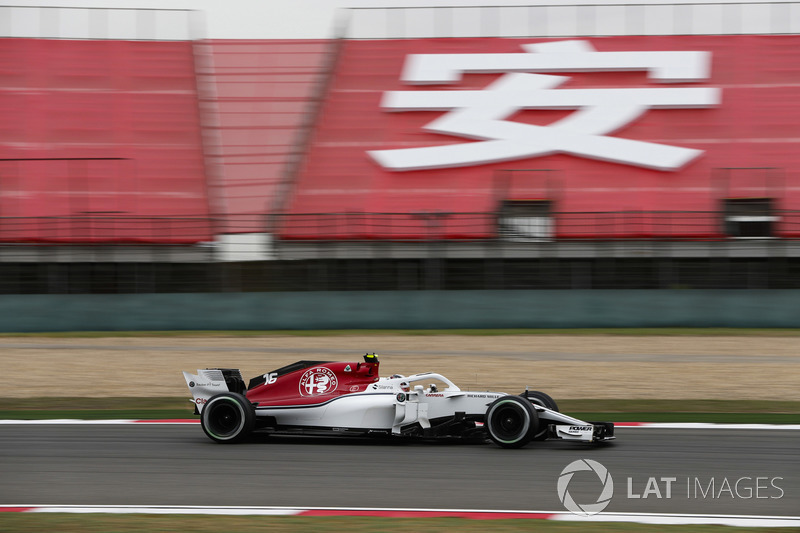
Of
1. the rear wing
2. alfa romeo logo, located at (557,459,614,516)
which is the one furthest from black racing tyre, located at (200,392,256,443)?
alfa romeo logo, located at (557,459,614,516)

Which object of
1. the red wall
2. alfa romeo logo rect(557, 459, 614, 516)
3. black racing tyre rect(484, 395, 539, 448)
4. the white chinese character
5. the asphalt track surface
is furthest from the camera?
the white chinese character

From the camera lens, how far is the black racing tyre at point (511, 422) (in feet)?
26.9

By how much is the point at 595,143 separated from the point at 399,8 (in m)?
8.49

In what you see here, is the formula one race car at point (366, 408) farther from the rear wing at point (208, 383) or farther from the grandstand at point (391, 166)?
the grandstand at point (391, 166)

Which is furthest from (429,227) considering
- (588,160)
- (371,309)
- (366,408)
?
(366,408)

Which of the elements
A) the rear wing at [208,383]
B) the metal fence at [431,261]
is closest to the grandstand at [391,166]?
the metal fence at [431,261]

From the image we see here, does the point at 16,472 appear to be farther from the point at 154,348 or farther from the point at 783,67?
the point at 783,67

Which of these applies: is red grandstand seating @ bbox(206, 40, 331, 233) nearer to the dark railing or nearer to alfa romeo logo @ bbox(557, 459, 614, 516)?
the dark railing

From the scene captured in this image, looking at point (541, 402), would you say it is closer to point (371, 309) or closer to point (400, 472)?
point (400, 472)

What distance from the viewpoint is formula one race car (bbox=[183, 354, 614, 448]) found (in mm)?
8297

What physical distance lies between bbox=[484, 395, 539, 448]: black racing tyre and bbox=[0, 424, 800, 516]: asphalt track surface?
12cm

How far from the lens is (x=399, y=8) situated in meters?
29.8

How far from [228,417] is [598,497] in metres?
4.07

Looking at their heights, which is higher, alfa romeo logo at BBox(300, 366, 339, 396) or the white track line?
alfa romeo logo at BBox(300, 366, 339, 396)
